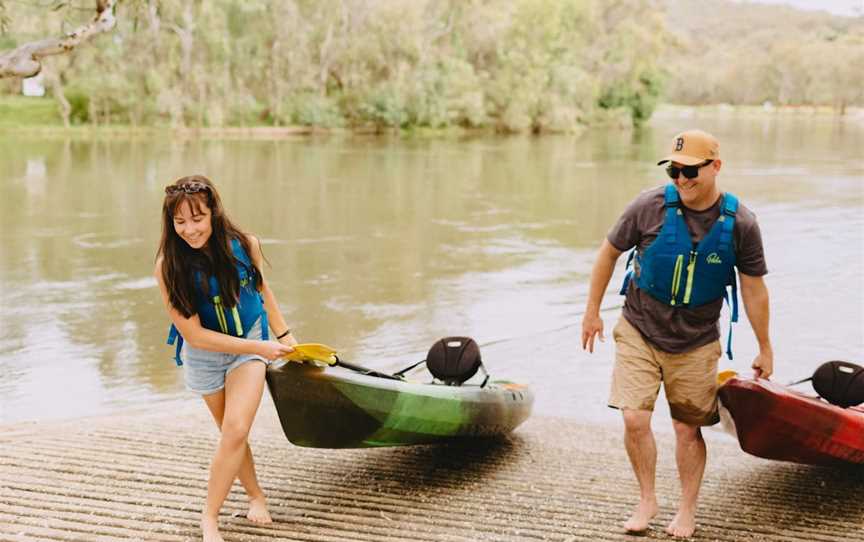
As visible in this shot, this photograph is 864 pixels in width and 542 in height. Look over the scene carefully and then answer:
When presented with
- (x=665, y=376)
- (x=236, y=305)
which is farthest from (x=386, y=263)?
(x=236, y=305)

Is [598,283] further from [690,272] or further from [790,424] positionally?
[790,424]

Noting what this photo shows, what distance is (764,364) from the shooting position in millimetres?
3930

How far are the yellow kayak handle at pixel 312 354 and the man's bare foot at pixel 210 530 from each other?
26.0 inches

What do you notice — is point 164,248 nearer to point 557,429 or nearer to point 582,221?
point 557,429

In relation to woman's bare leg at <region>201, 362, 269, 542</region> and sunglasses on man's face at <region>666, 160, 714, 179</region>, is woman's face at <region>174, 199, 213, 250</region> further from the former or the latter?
sunglasses on man's face at <region>666, 160, 714, 179</region>

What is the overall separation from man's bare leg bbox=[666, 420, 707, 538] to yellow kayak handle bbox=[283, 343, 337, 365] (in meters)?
1.48

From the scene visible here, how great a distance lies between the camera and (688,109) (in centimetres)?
11856

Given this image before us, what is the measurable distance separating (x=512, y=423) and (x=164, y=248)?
2535 millimetres

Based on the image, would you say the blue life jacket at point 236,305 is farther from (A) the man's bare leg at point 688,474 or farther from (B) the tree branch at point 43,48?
(B) the tree branch at point 43,48

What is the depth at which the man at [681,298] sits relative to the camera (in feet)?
11.8

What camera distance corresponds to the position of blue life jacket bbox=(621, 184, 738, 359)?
3598 millimetres

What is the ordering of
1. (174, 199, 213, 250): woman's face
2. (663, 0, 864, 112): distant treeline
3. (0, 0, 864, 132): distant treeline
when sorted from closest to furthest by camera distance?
(174, 199, 213, 250): woman's face
(0, 0, 864, 132): distant treeline
(663, 0, 864, 112): distant treeline

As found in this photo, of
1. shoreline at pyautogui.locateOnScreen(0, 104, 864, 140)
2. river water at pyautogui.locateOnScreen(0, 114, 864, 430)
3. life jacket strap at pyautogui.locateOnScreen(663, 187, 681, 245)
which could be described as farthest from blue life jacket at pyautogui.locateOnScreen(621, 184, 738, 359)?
shoreline at pyautogui.locateOnScreen(0, 104, 864, 140)

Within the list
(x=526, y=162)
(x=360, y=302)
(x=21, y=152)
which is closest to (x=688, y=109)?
(x=526, y=162)
